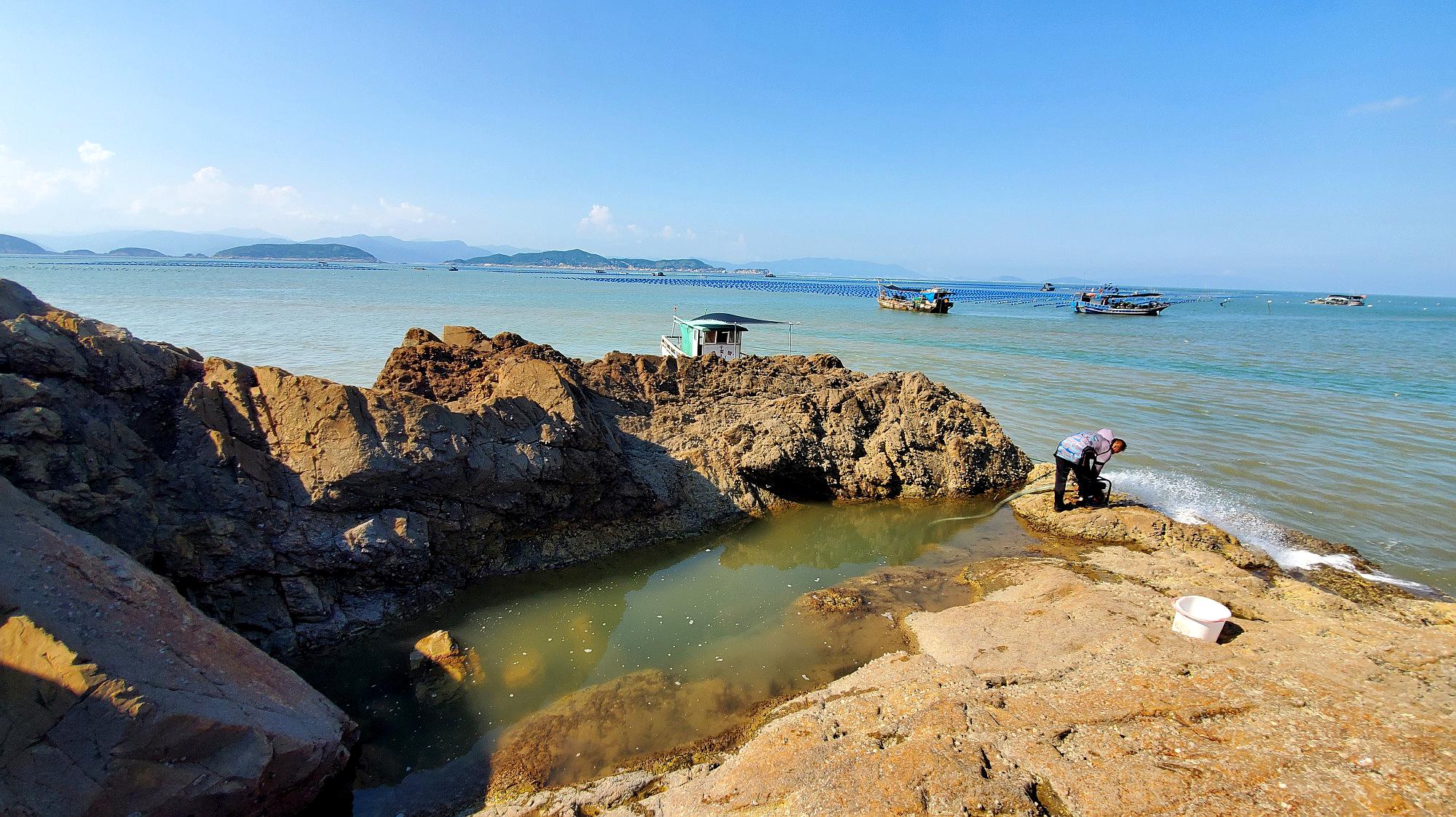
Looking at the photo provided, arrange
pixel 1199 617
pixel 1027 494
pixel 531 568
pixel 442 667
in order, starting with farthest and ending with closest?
pixel 1027 494 < pixel 531 568 < pixel 442 667 < pixel 1199 617

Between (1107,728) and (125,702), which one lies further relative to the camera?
(1107,728)

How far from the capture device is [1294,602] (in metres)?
6.79

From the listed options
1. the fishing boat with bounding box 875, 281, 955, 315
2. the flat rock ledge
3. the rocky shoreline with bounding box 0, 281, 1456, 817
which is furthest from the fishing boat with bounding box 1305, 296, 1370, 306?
the flat rock ledge

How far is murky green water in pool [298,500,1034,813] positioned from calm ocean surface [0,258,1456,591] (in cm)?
593

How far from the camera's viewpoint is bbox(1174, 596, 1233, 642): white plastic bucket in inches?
219

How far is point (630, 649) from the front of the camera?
21.5 feet

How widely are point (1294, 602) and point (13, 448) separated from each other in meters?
12.9

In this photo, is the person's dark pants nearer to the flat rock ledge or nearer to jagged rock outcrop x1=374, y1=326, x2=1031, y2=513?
Result: jagged rock outcrop x1=374, y1=326, x2=1031, y2=513

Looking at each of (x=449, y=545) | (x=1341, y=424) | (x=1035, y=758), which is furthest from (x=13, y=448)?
(x=1341, y=424)

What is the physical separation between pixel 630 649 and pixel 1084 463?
7.66 meters

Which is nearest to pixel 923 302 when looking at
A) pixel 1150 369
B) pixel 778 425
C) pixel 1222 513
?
pixel 1150 369

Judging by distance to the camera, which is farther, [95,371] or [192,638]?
[95,371]

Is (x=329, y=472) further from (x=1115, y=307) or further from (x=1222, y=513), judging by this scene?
(x=1115, y=307)

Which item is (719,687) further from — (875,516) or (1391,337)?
(1391,337)
